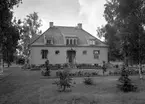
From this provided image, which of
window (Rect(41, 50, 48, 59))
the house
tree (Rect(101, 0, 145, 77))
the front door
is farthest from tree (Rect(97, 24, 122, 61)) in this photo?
tree (Rect(101, 0, 145, 77))

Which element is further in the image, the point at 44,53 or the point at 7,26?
the point at 44,53

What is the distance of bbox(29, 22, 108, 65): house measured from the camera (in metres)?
32.5

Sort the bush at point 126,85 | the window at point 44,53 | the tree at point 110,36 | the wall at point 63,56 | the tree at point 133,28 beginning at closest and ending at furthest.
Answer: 1. the bush at point 126,85
2. the tree at point 133,28
3. the wall at point 63,56
4. the window at point 44,53
5. the tree at point 110,36

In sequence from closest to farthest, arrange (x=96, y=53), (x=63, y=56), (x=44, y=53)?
(x=44, y=53) → (x=63, y=56) → (x=96, y=53)

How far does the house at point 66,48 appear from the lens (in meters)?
32.5

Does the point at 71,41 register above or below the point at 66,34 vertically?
below

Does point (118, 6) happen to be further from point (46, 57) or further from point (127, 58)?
point (46, 57)

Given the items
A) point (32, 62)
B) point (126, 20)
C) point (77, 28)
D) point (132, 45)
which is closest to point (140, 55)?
point (132, 45)

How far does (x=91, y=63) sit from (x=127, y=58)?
19.3 m

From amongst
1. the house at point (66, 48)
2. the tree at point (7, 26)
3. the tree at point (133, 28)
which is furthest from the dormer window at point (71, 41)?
the tree at point (133, 28)

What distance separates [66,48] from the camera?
34.0m

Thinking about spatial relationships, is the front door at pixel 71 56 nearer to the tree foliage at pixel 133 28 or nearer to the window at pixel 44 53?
the window at pixel 44 53

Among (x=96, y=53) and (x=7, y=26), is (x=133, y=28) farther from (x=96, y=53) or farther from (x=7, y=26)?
(x=96, y=53)

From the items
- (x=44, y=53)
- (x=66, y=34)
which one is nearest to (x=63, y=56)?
(x=44, y=53)
